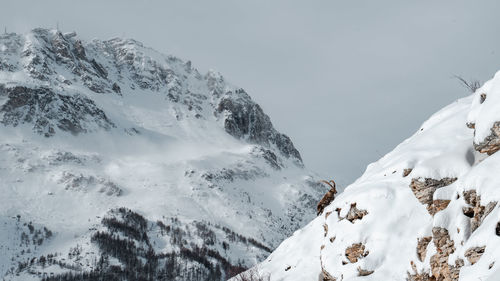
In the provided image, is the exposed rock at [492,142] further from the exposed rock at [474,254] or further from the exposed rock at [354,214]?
the exposed rock at [354,214]

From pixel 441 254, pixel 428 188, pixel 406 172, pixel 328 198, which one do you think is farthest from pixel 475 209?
pixel 328 198

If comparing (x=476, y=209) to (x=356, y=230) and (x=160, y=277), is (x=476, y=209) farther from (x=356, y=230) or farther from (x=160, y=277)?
(x=160, y=277)

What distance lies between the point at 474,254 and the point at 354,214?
31.4 ft

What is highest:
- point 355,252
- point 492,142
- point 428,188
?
point 492,142

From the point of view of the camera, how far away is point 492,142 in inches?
650

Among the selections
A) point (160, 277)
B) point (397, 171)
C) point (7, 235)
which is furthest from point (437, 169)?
point (7, 235)

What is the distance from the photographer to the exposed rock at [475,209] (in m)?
13.3

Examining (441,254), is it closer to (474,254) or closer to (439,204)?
(439,204)

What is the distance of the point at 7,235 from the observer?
197000 mm

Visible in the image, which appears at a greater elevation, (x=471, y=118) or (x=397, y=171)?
(x=471, y=118)

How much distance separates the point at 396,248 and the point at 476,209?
5.98 meters

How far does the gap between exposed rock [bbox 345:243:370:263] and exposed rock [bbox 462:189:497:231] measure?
651cm

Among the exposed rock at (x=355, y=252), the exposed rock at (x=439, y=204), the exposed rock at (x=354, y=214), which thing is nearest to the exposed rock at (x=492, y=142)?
the exposed rock at (x=439, y=204)

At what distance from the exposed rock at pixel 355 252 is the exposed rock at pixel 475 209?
6.51m
